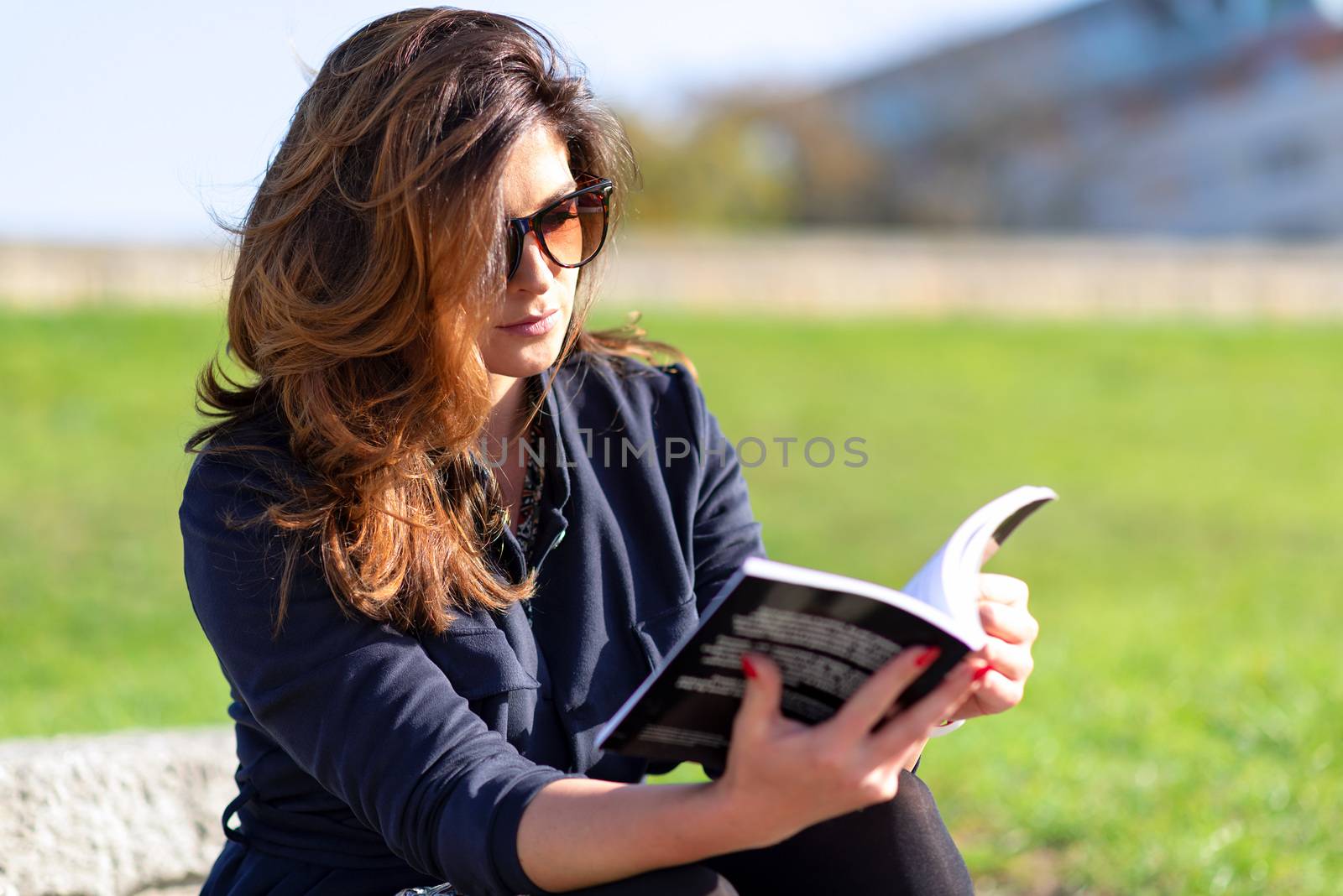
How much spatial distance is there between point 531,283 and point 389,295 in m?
0.22

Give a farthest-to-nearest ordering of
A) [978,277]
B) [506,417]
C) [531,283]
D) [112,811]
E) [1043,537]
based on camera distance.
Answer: [978,277]
[1043,537]
[112,811]
[506,417]
[531,283]

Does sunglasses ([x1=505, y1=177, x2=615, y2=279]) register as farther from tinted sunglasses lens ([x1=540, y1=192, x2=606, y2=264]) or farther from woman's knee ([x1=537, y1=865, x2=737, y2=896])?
woman's knee ([x1=537, y1=865, x2=737, y2=896])

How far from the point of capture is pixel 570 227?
206 centimetres

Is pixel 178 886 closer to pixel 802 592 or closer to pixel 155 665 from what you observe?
pixel 802 592

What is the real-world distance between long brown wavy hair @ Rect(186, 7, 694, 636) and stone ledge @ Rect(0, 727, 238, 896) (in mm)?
880

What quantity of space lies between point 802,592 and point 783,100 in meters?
35.7

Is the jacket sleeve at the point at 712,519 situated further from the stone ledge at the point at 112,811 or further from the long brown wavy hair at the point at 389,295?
the stone ledge at the point at 112,811

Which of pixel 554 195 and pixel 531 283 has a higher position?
pixel 554 195

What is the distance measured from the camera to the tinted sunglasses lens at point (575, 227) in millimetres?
2010

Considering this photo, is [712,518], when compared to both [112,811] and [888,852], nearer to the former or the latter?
[888,852]

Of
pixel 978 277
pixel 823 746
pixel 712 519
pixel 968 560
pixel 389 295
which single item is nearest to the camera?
pixel 823 746

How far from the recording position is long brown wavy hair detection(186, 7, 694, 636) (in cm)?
187

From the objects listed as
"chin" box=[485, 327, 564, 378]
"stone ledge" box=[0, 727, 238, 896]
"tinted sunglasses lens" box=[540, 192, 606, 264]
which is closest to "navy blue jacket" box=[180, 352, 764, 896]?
"chin" box=[485, 327, 564, 378]

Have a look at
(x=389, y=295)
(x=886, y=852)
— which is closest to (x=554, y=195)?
(x=389, y=295)
